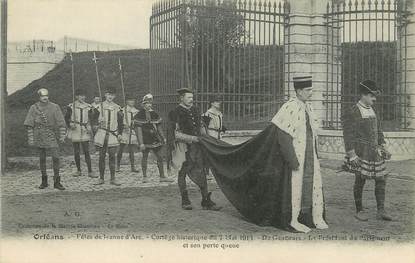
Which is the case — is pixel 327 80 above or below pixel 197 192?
above

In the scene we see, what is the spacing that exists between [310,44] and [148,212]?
7226 mm

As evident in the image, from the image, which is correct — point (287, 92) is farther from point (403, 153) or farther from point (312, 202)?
point (312, 202)

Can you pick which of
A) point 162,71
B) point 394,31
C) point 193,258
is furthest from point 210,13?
point 193,258

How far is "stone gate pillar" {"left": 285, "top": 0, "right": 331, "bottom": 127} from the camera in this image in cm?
1211

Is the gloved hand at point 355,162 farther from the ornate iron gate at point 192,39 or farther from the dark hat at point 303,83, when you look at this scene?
the ornate iron gate at point 192,39

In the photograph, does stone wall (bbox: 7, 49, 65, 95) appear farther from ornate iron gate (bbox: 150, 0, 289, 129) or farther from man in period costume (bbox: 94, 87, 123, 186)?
man in period costume (bbox: 94, 87, 123, 186)

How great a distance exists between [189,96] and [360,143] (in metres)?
2.15

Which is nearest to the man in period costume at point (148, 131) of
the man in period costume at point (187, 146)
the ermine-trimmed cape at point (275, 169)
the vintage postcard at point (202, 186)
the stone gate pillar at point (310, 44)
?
the vintage postcard at point (202, 186)

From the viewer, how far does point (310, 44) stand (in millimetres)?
12211

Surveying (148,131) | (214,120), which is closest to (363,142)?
(214,120)

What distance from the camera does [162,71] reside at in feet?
38.0

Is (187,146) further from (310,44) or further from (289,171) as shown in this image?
(310,44)

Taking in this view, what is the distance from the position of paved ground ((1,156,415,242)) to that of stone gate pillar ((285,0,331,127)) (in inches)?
146

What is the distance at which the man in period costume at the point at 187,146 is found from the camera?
646 centimetres
